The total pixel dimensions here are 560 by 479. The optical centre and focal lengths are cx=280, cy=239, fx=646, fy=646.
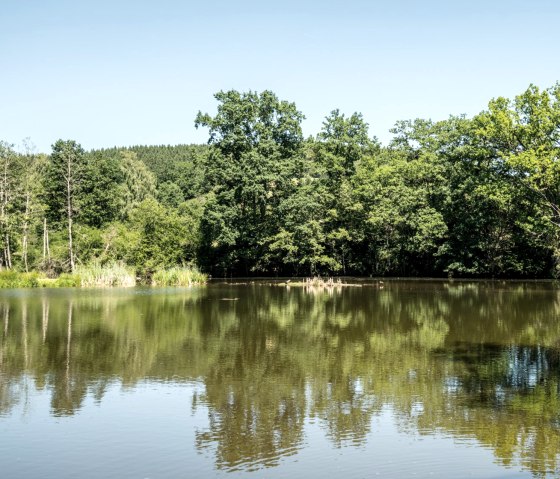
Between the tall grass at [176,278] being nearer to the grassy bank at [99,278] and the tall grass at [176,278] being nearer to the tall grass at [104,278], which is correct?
the grassy bank at [99,278]

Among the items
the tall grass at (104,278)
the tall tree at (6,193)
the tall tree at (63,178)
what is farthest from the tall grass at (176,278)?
the tall tree at (63,178)

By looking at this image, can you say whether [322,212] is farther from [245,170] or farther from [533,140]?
[533,140]

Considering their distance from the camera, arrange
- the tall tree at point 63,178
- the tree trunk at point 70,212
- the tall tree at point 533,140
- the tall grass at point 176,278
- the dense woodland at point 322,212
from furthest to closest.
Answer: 1. the tall tree at point 63,178
2. the tree trunk at point 70,212
3. the dense woodland at point 322,212
4. the tall grass at point 176,278
5. the tall tree at point 533,140

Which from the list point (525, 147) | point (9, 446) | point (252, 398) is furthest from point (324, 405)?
point (525, 147)

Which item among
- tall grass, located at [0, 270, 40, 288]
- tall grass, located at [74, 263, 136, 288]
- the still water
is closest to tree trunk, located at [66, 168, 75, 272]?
tall grass, located at [0, 270, 40, 288]

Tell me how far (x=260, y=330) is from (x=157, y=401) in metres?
11.5

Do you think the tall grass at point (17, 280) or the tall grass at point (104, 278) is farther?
the tall grass at point (17, 280)

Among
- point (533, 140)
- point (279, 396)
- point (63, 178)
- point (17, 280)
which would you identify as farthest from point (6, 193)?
point (279, 396)

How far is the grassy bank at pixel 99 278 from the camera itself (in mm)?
52875

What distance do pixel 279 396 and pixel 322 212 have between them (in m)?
55.9

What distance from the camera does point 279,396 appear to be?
14305mm

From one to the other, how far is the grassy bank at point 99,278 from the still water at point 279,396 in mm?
23554

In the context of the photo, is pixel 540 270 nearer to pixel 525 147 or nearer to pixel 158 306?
pixel 525 147

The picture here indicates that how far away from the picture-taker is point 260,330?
83.7 feet
